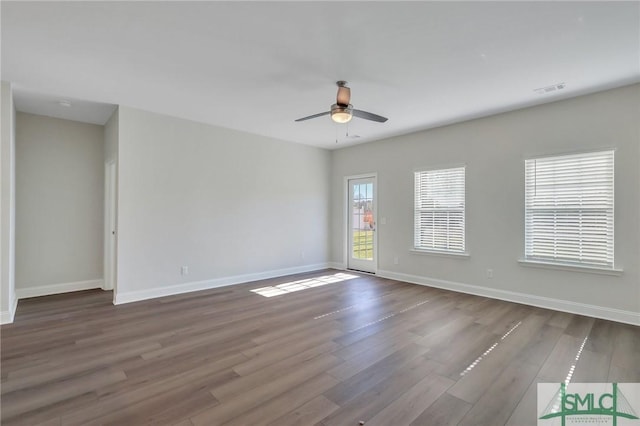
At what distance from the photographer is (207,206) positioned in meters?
5.20

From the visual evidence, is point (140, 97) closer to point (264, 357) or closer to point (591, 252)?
point (264, 357)

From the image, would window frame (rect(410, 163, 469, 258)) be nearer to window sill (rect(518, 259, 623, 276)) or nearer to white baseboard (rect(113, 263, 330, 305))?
window sill (rect(518, 259, 623, 276))

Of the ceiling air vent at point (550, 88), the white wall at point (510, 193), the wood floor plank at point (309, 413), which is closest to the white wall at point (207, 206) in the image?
the white wall at point (510, 193)

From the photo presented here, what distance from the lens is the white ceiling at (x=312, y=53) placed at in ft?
7.52

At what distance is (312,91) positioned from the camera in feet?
12.4

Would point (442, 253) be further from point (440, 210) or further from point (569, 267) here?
point (569, 267)

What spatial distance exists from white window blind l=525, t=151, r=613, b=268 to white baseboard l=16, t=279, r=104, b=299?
7.05m

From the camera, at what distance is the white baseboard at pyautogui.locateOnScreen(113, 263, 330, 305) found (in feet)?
14.3

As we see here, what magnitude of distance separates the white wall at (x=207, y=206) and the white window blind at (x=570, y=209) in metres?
4.14

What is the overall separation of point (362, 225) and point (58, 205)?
18.2 feet

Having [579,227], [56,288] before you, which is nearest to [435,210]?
[579,227]

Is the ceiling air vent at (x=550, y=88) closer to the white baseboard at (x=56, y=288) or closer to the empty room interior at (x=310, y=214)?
the empty room interior at (x=310, y=214)

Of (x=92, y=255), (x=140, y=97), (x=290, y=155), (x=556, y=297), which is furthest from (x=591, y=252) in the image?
(x=92, y=255)

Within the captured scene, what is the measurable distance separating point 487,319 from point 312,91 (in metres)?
3.60
